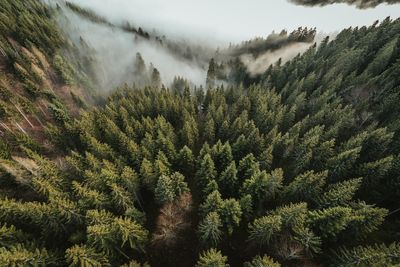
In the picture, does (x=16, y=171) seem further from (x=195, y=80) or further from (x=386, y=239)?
(x=195, y=80)

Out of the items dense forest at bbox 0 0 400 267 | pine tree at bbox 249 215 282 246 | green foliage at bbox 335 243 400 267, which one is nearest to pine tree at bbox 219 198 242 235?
dense forest at bbox 0 0 400 267

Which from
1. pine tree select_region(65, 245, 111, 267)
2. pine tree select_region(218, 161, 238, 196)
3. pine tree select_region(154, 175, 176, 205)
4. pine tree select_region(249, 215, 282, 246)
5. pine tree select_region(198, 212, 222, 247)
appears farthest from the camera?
pine tree select_region(218, 161, 238, 196)

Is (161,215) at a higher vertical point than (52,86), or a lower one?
lower

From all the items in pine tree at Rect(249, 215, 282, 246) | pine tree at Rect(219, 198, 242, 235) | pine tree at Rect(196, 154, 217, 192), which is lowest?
pine tree at Rect(249, 215, 282, 246)

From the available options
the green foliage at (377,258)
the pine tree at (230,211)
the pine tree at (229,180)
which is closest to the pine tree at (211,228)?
the pine tree at (230,211)

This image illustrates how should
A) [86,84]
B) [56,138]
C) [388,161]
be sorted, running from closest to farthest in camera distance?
[388,161] → [56,138] → [86,84]

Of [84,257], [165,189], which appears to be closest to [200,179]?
[165,189]

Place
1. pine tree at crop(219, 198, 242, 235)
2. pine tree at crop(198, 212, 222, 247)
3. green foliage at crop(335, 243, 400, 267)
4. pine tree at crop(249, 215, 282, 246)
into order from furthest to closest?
pine tree at crop(219, 198, 242, 235) < pine tree at crop(198, 212, 222, 247) < pine tree at crop(249, 215, 282, 246) < green foliage at crop(335, 243, 400, 267)

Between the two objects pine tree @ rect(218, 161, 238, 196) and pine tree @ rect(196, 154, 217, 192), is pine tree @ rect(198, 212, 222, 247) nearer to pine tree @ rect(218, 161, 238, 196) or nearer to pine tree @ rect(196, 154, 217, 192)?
pine tree @ rect(218, 161, 238, 196)

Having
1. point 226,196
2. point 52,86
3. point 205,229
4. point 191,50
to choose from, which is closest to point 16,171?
point 205,229
